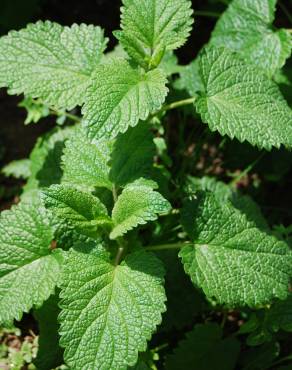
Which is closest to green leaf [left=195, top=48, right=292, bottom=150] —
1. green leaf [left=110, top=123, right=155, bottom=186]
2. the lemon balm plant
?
the lemon balm plant

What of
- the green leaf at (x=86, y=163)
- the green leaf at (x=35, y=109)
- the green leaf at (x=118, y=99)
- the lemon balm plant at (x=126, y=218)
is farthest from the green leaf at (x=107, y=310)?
the green leaf at (x=35, y=109)

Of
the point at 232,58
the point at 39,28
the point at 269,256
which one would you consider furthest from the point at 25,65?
the point at 269,256

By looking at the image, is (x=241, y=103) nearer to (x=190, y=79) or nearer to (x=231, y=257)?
(x=231, y=257)

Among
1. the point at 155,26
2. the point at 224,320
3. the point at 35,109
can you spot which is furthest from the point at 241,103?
the point at 35,109

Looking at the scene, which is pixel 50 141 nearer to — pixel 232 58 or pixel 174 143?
pixel 174 143

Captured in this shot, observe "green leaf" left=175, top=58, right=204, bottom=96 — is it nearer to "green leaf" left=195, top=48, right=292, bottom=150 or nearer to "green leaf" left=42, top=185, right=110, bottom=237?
"green leaf" left=195, top=48, right=292, bottom=150
